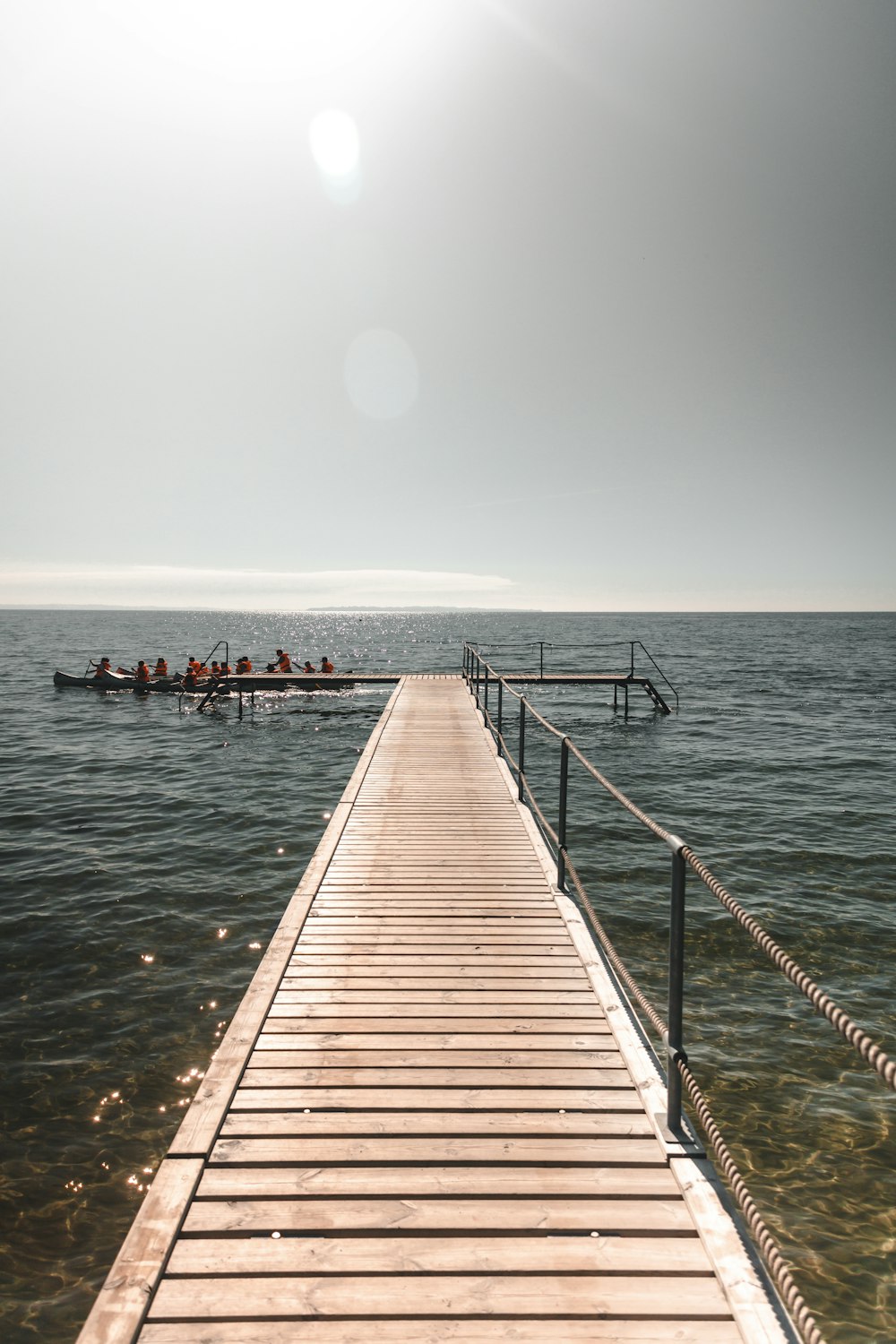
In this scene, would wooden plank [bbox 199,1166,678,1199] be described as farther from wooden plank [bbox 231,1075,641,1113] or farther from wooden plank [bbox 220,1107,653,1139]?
wooden plank [bbox 231,1075,641,1113]

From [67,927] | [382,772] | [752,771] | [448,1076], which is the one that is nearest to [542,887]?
[448,1076]

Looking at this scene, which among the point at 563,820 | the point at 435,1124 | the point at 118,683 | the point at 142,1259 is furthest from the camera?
the point at 118,683

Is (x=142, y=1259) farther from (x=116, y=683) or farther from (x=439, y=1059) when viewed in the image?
(x=116, y=683)

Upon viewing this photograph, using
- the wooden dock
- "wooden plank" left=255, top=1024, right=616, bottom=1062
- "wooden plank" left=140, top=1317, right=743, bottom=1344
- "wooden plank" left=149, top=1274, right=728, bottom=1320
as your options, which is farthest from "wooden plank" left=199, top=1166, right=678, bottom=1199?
"wooden plank" left=255, top=1024, right=616, bottom=1062

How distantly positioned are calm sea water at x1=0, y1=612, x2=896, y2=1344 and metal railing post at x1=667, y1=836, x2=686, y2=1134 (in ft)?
6.74

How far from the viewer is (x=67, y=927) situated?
835 cm

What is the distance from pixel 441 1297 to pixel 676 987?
4.58 feet

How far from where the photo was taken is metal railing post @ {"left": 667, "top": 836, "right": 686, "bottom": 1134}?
2898 mm

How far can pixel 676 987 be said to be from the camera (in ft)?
9.84

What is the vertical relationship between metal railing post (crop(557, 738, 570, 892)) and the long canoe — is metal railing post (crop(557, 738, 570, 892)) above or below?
above

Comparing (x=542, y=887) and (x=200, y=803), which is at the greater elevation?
(x=542, y=887)

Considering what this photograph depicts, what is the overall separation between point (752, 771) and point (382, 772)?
447 inches

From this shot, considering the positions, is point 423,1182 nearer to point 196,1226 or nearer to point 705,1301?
point 196,1226

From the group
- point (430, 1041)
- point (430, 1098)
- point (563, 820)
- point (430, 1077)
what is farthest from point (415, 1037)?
point (563, 820)
